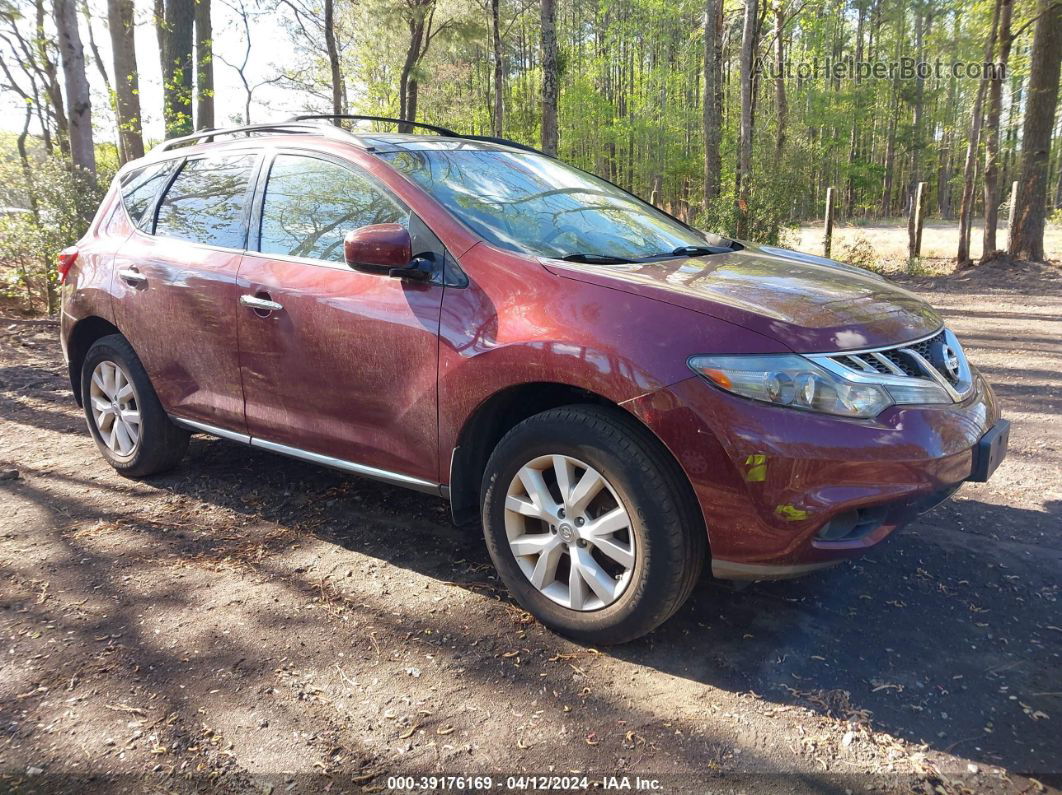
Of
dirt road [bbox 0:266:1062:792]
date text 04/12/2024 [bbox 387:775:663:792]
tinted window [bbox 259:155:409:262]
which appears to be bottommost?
date text 04/12/2024 [bbox 387:775:663:792]

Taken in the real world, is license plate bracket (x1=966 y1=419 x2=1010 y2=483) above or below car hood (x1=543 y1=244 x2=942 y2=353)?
below

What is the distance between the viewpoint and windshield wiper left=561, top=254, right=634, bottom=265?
283cm

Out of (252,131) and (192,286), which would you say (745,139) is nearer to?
(252,131)

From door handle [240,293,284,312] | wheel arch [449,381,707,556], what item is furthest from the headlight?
door handle [240,293,284,312]

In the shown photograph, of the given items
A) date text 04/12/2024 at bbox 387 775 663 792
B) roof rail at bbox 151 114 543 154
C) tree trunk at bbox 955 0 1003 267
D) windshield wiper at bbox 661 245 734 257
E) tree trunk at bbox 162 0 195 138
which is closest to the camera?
date text 04/12/2024 at bbox 387 775 663 792

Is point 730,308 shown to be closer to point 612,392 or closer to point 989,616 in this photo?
point 612,392

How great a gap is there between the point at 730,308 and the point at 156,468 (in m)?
3.42

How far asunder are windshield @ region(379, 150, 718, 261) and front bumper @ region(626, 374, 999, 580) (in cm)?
93

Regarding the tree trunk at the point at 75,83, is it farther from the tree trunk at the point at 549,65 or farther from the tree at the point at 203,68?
the tree trunk at the point at 549,65

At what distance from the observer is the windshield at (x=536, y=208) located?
297cm

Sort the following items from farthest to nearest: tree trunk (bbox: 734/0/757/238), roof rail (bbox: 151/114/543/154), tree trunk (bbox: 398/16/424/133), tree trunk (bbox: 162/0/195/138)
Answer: tree trunk (bbox: 398/16/424/133)
tree trunk (bbox: 734/0/757/238)
tree trunk (bbox: 162/0/195/138)
roof rail (bbox: 151/114/543/154)

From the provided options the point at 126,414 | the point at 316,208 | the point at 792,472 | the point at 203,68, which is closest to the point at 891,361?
the point at 792,472

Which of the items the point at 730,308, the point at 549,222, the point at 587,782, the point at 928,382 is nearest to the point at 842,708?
the point at 587,782

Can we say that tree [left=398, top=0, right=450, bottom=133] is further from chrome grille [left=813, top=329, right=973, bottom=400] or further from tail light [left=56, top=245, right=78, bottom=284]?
chrome grille [left=813, top=329, right=973, bottom=400]
